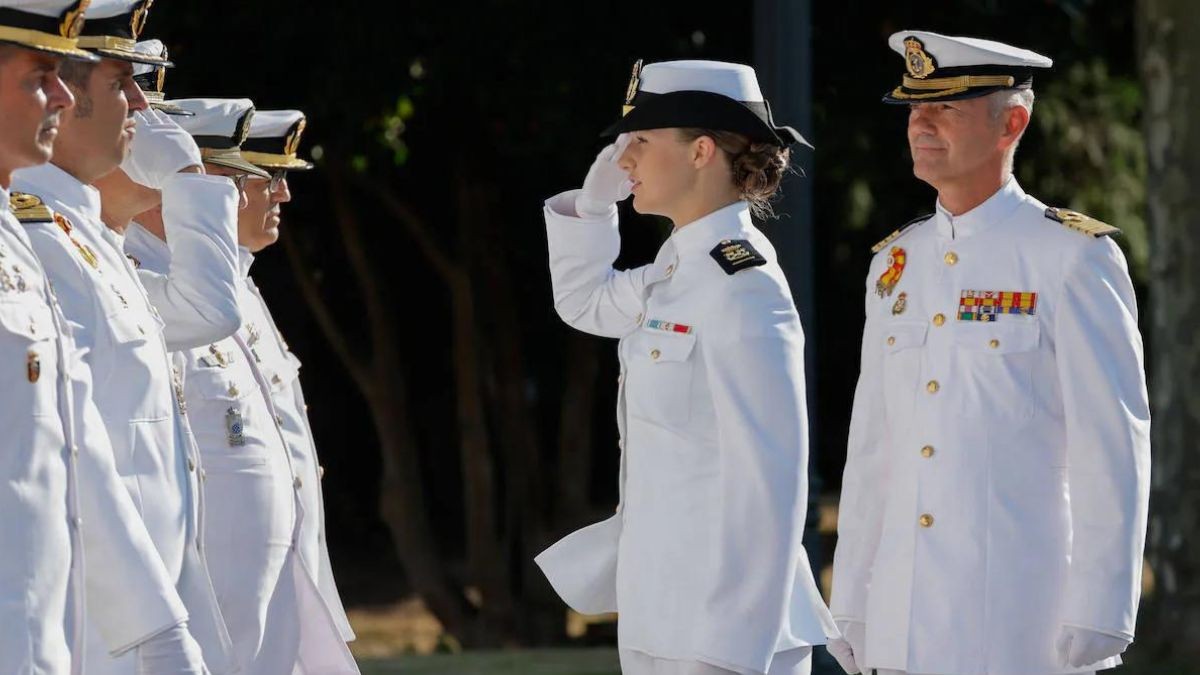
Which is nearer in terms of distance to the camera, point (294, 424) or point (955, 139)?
point (955, 139)

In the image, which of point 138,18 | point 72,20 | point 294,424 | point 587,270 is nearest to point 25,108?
point 72,20

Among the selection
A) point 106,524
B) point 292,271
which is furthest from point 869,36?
point 106,524

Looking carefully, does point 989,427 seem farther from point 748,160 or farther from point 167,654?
point 167,654

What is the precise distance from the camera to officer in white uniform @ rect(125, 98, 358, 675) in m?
5.56

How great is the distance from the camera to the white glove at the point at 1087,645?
15.2 feet

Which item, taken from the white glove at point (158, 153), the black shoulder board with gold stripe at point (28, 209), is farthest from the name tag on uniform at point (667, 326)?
the black shoulder board with gold stripe at point (28, 209)

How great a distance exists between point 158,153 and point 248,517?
101 centimetres

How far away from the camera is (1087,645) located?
4625mm

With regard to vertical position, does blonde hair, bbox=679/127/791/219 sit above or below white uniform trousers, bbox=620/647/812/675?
above

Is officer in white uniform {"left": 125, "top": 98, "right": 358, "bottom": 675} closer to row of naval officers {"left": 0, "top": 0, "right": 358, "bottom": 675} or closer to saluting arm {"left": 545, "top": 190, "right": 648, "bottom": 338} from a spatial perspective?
row of naval officers {"left": 0, "top": 0, "right": 358, "bottom": 675}

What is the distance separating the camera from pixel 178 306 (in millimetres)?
4980

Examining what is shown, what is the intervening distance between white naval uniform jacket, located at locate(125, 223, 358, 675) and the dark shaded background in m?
4.93

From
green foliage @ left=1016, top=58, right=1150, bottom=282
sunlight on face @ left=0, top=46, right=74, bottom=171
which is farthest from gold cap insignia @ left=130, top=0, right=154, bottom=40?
green foliage @ left=1016, top=58, right=1150, bottom=282

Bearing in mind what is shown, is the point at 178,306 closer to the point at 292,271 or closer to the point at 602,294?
the point at 602,294
